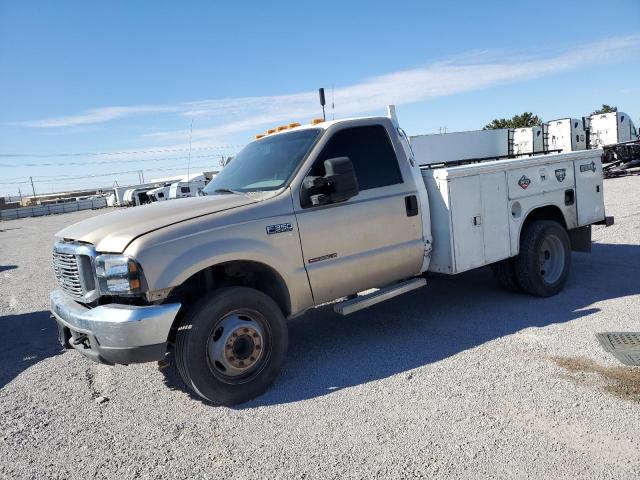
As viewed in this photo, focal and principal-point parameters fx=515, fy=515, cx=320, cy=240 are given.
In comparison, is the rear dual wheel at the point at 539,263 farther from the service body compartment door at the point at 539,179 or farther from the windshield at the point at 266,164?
the windshield at the point at 266,164

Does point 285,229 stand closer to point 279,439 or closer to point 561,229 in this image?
point 279,439

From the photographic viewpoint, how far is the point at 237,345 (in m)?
3.97

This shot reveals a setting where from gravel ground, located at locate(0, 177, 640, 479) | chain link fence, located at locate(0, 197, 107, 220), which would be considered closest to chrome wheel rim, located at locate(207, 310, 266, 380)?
gravel ground, located at locate(0, 177, 640, 479)

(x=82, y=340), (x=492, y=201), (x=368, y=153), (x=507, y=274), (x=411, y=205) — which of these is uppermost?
(x=368, y=153)

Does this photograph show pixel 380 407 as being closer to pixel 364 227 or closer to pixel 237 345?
pixel 237 345

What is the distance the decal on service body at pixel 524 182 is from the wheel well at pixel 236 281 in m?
3.06

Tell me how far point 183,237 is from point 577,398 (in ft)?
9.69

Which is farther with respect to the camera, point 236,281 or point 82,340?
point 236,281

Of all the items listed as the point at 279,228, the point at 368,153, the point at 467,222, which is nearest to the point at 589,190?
the point at 467,222

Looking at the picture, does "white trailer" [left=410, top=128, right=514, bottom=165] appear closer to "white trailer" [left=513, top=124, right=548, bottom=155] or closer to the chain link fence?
"white trailer" [left=513, top=124, right=548, bottom=155]

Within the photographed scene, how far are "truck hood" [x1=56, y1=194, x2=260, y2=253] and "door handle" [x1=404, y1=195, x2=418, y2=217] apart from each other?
1.54 metres

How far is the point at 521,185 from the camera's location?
18.6 feet

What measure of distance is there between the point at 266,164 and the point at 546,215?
361cm

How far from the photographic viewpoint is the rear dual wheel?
581cm
